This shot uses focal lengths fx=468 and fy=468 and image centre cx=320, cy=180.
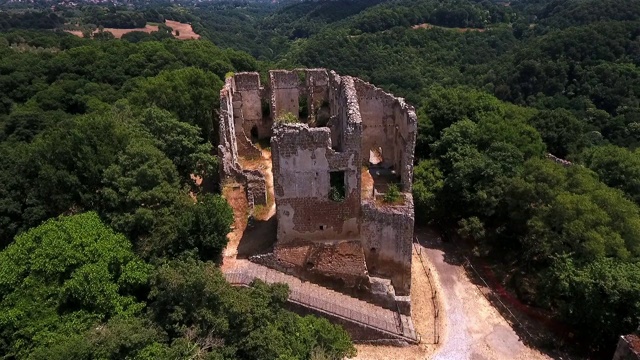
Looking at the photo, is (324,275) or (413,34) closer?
(324,275)

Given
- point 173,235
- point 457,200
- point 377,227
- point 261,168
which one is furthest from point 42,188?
point 457,200

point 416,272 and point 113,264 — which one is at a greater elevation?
point 113,264

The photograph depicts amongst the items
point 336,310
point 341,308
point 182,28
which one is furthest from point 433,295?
point 182,28

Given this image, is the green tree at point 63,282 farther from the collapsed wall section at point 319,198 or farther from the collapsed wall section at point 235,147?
the collapsed wall section at point 235,147

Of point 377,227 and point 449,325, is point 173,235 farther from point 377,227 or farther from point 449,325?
point 449,325

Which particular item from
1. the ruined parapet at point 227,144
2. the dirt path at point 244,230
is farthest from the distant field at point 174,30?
the dirt path at point 244,230

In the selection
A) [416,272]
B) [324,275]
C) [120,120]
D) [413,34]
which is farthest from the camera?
[413,34]

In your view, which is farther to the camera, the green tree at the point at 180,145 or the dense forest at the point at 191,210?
the green tree at the point at 180,145
